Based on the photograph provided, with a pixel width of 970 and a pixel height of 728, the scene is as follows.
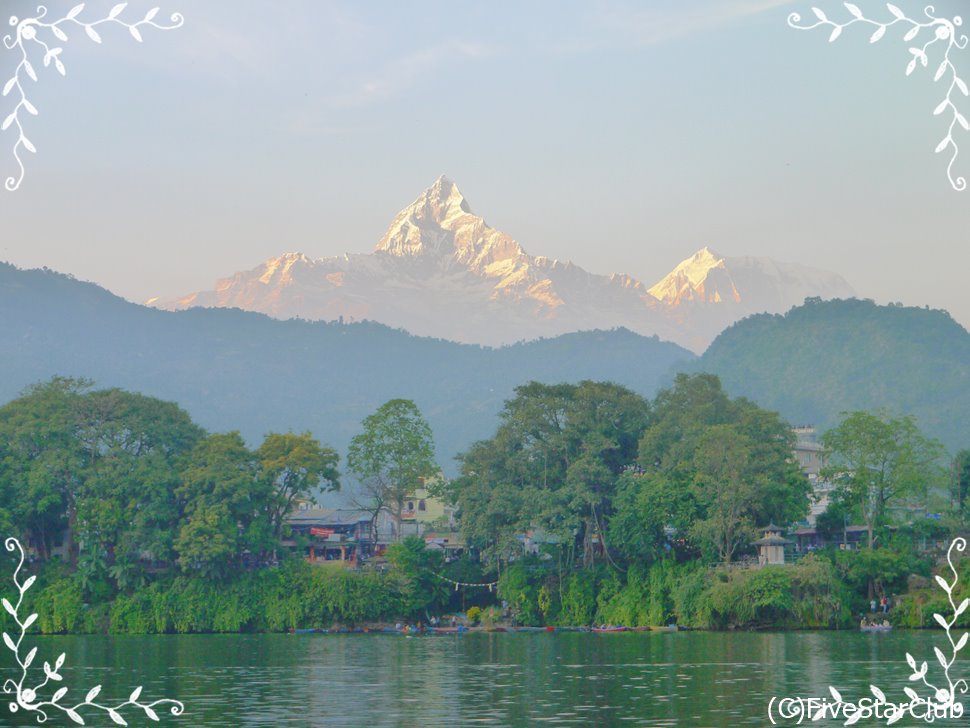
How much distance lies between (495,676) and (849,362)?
137 metres

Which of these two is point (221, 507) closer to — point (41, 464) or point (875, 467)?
point (41, 464)

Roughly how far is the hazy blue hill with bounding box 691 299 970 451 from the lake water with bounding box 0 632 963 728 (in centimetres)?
10565

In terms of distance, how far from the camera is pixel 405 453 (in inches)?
2771

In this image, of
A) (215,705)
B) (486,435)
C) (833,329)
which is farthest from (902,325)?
(215,705)

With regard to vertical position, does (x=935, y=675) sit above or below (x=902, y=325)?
below

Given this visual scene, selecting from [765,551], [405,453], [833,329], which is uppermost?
[833,329]

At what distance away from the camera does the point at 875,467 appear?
6181 cm

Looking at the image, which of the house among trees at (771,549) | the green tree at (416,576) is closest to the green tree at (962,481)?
the house among trees at (771,549)

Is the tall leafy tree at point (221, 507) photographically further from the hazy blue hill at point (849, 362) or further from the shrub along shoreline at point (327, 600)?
the hazy blue hill at point (849, 362)

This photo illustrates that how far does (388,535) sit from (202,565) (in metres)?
20.3

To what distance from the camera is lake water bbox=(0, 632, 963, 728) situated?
26297mm

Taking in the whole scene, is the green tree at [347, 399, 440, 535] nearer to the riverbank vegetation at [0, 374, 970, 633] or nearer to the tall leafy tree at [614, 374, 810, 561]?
the riverbank vegetation at [0, 374, 970, 633]

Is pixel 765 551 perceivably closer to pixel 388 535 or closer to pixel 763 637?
pixel 763 637

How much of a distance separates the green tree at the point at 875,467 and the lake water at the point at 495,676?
419 inches
